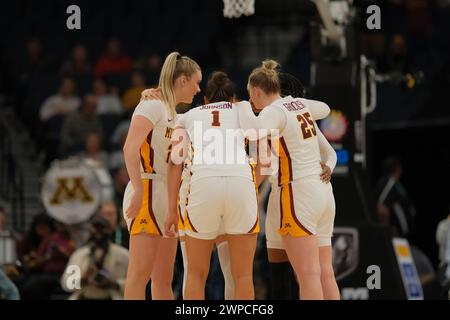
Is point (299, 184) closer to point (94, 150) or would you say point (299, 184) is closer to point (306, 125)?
point (306, 125)

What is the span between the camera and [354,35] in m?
12.4

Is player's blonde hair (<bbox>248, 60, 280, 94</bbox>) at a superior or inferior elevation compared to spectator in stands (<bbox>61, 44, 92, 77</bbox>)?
superior

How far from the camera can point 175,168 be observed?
7.94m

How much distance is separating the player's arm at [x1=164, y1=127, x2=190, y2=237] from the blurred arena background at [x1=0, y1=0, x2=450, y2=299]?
10.0ft

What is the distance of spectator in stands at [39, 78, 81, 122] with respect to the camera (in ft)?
57.2

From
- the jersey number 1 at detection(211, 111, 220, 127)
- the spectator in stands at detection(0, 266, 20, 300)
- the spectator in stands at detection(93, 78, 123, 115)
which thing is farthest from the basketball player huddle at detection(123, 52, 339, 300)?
the spectator in stands at detection(93, 78, 123, 115)

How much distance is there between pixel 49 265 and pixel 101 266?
179 centimetres

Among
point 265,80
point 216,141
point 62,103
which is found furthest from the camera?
point 62,103

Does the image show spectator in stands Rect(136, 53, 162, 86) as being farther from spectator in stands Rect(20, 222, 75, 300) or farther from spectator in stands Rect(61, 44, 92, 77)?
spectator in stands Rect(20, 222, 75, 300)

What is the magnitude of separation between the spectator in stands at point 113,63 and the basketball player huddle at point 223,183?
10268 mm

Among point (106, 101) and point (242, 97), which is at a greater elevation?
point (242, 97)

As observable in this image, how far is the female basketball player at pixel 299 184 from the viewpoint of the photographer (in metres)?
7.99

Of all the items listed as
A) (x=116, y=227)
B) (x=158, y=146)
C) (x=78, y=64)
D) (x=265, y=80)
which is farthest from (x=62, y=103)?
(x=265, y=80)
